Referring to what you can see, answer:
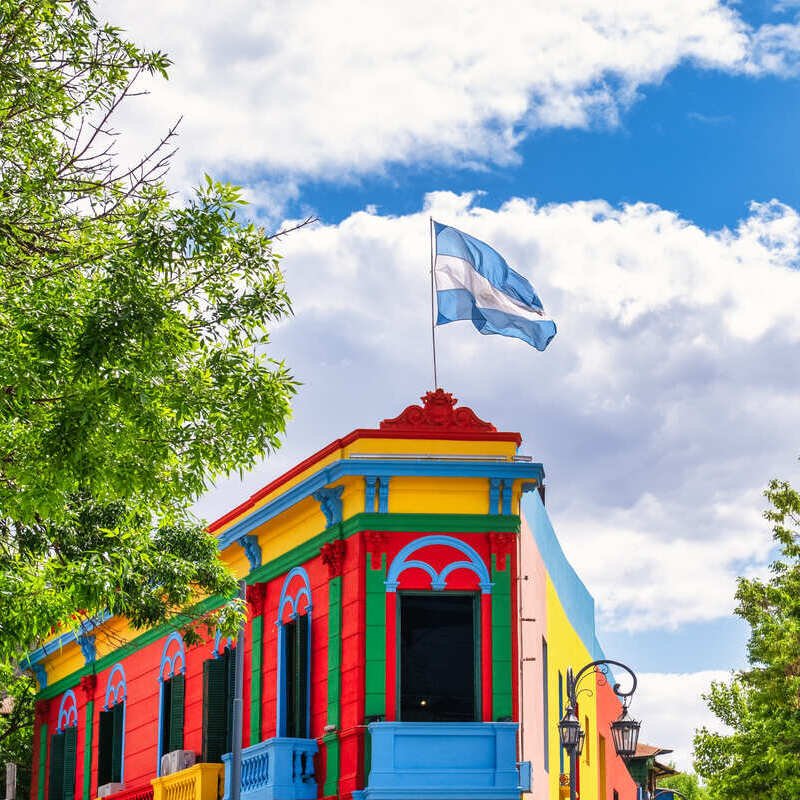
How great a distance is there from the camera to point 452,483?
66.3 ft

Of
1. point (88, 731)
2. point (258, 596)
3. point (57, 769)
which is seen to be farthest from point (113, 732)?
point (258, 596)

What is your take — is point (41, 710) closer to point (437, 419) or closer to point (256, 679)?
point (256, 679)

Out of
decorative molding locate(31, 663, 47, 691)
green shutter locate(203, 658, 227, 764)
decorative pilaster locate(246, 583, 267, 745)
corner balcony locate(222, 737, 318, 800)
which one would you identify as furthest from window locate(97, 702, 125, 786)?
corner balcony locate(222, 737, 318, 800)

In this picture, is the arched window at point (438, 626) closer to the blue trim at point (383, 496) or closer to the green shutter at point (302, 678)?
the blue trim at point (383, 496)

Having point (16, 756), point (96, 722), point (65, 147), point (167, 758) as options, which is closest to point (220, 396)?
point (65, 147)

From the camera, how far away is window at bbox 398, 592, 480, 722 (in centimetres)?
1955

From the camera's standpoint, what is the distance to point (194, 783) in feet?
74.9

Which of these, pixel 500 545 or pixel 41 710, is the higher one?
pixel 500 545

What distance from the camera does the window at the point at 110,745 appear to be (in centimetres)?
2856

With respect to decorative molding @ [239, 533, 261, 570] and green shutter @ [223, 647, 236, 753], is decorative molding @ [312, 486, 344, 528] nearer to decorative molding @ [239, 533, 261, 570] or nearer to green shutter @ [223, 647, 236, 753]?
decorative molding @ [239, 533, 261, 570]

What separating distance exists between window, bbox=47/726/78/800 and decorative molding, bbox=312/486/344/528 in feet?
43.4

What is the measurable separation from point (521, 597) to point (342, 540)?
2625mm

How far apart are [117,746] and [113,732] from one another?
328 millimetres

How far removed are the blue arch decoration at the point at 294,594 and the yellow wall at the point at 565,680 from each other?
4223 mm
